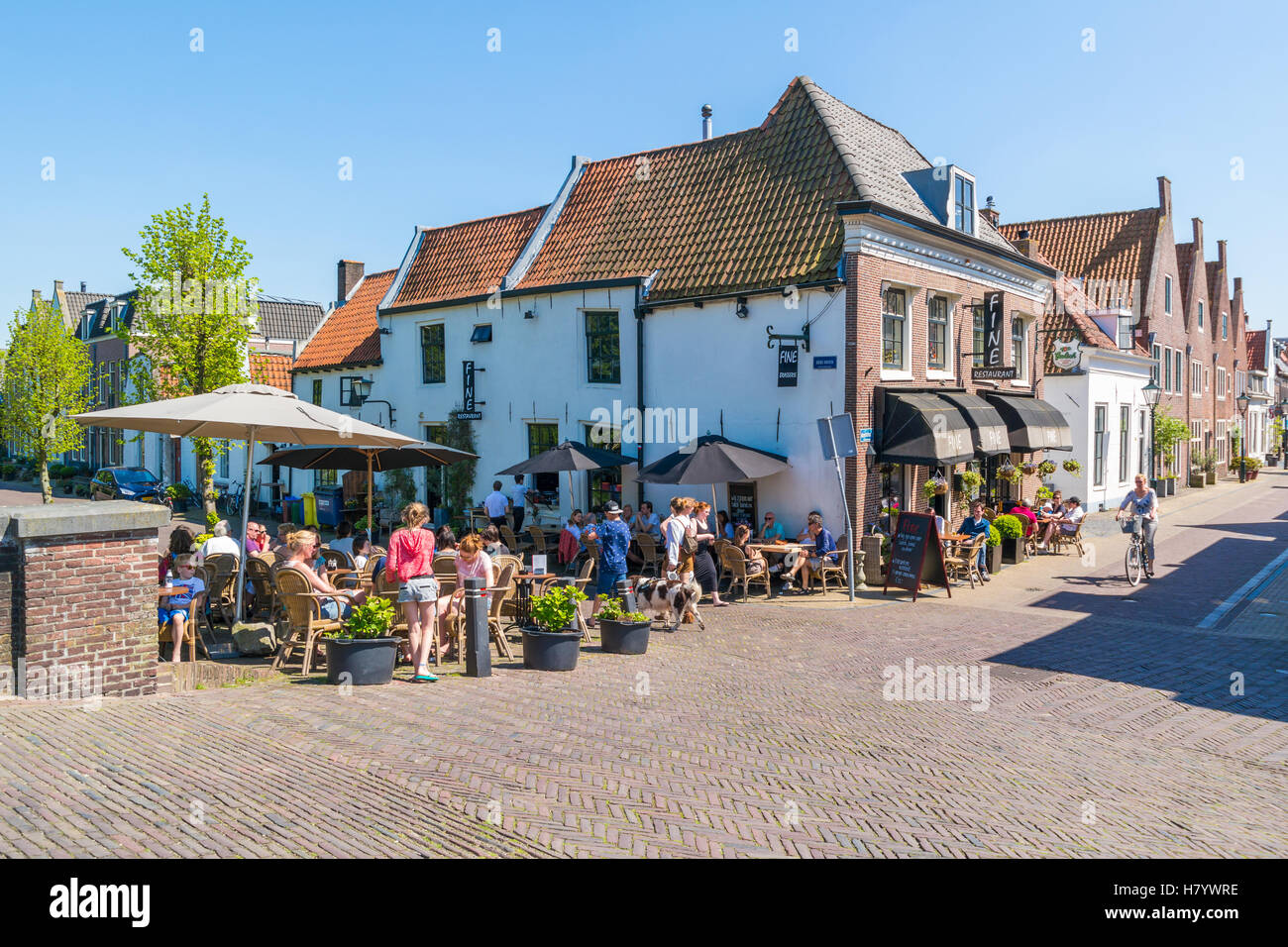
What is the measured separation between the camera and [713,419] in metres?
17.7

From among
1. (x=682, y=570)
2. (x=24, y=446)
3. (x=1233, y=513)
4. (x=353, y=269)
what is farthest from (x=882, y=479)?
(x=24, y=446)

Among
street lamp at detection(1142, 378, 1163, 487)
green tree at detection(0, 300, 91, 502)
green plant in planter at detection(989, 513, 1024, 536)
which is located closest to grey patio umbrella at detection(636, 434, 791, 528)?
green plant in planter at detection(989, 513, 1024, 536)

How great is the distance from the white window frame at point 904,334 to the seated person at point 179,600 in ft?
38.3

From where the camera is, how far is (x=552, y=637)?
942 centimetres

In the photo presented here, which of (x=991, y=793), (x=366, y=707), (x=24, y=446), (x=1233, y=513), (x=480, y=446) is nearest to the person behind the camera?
(x=991, y=793)

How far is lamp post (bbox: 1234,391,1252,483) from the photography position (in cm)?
4381

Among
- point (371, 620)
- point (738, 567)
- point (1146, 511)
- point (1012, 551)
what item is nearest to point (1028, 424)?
point (1012, 551)

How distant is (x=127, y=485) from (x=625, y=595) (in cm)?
2555

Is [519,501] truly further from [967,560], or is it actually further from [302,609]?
[302,609]

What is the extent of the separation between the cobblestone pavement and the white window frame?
689 cm

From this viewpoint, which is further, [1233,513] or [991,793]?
[1233,513]

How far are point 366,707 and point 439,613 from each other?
2.21 m
